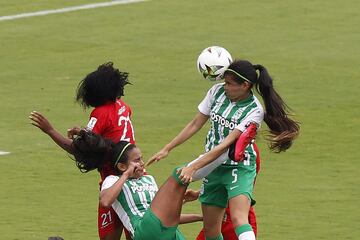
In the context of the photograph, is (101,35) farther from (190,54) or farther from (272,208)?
(272,208)

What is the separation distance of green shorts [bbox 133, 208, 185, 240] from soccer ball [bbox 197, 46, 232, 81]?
1842mm

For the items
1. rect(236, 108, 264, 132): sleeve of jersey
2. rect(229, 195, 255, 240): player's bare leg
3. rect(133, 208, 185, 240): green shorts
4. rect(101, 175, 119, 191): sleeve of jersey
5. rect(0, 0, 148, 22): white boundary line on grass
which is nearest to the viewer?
rect(133, 208, 185, 240): green shorts

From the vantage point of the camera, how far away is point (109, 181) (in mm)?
10852

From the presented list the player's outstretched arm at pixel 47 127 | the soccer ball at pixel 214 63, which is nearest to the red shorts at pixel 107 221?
the player's outstretched arm at pixel 47 127

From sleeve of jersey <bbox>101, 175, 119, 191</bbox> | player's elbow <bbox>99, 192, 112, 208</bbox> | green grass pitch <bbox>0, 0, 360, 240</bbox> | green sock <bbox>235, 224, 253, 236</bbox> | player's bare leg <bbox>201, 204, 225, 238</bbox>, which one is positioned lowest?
green grass pitch <bbox>0, 0, 360, 240</bbox>

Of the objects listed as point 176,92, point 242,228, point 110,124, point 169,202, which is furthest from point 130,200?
point 176,92

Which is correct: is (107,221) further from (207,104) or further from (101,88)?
(207,104)

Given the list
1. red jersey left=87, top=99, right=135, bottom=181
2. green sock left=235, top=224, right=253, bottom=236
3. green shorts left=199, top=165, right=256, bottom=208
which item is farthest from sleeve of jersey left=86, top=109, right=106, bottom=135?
green sock left=235, top=224, right=253, bottom=236

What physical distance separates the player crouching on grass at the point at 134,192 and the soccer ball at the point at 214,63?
1.24 metres

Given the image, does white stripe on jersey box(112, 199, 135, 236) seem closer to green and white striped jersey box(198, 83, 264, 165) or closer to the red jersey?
the red jersey

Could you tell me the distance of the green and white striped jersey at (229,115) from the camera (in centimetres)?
1149

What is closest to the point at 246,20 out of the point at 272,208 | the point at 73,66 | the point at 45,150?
the point at 73,66

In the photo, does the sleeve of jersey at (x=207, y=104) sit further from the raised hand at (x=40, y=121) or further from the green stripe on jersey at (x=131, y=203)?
the raised hand at (x=40, y=121)

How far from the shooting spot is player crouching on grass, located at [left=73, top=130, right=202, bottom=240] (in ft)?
34.6
